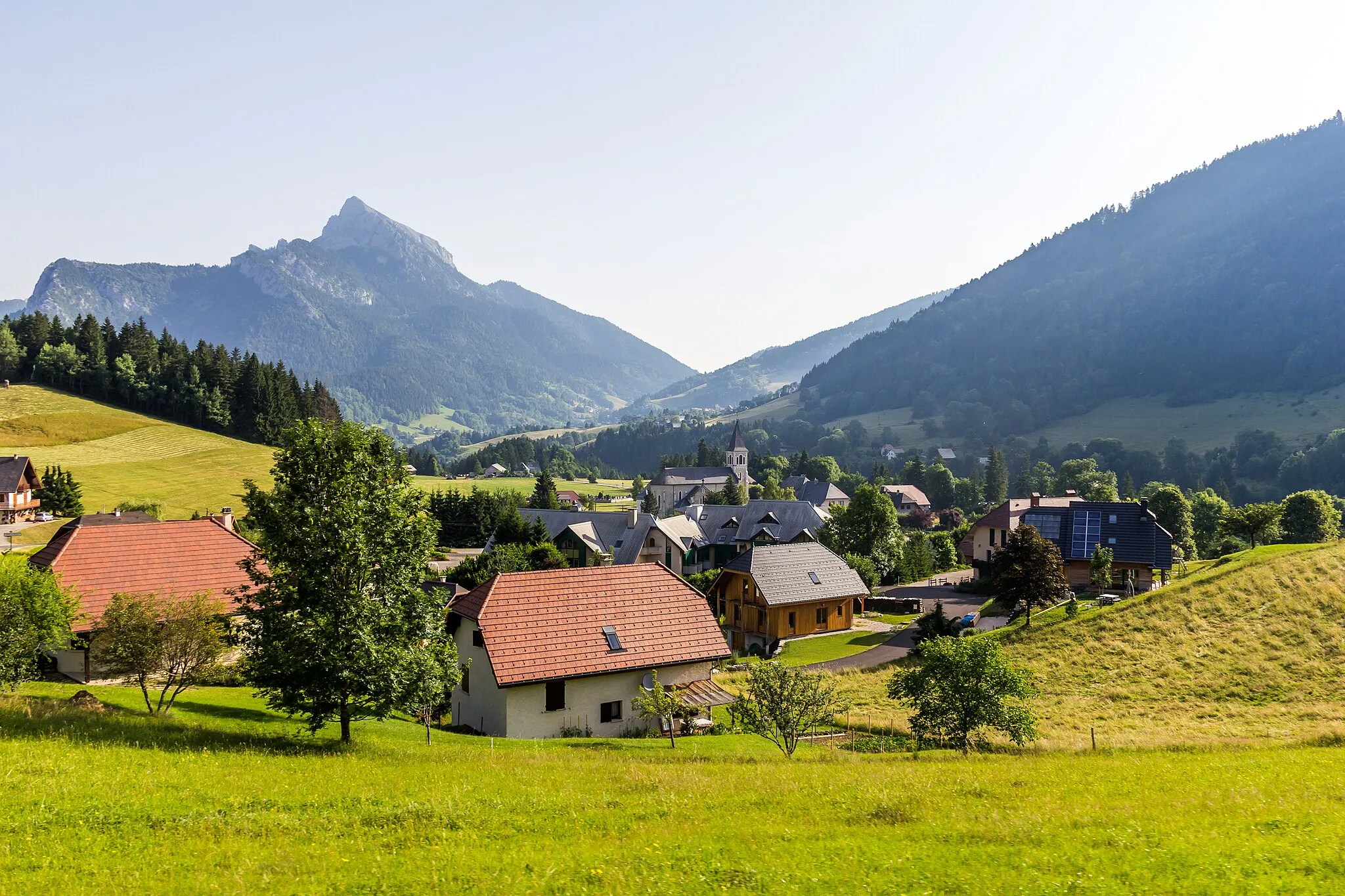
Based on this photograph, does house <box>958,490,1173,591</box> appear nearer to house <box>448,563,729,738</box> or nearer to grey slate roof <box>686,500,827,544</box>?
grey slate roof <box>686,500,827,544</box>

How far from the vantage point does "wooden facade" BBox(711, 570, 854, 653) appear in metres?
56.2

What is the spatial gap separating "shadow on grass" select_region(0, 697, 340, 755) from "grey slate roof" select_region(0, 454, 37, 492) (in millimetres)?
80229

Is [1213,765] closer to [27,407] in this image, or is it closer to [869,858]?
[869,858]

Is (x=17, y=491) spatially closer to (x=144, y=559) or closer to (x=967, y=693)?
(x=144, y=559)

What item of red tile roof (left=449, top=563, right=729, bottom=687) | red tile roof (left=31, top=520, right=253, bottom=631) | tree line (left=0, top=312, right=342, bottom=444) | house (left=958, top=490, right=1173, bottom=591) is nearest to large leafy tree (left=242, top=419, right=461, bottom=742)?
red tile roof (left=449, top=563, right=729, bottom=687)

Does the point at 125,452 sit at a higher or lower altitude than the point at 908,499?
higher

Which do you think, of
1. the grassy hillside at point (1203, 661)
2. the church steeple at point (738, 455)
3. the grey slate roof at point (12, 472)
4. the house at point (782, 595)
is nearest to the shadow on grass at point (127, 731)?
the grassy hillside at point (1203, 661)

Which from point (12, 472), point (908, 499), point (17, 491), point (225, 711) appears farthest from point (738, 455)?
point (225, 711)

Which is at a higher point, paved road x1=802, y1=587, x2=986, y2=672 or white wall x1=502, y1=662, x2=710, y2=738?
white wall x1=502, y1=662, x2=710, y2=738

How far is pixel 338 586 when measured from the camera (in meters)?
20.7

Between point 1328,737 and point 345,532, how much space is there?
105 ft

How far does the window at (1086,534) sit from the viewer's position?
6531 cm

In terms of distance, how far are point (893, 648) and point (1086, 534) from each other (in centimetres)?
2637

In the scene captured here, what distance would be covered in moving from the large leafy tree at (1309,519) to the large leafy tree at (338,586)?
93326 mm
